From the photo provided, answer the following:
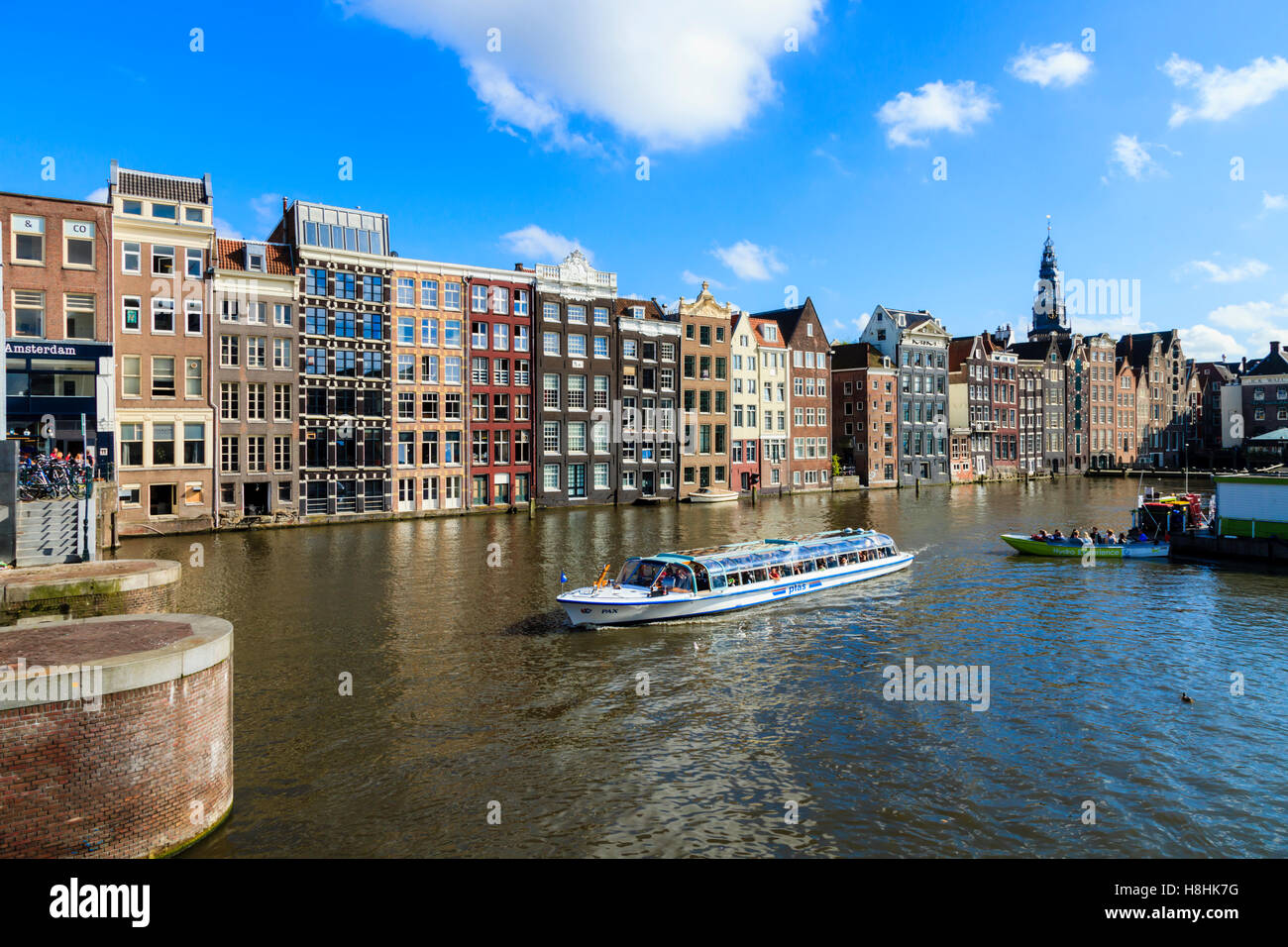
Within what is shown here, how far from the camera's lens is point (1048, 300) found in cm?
18375

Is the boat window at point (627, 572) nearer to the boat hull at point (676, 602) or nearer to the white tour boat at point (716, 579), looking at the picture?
the white tour boat at point (716, 579)

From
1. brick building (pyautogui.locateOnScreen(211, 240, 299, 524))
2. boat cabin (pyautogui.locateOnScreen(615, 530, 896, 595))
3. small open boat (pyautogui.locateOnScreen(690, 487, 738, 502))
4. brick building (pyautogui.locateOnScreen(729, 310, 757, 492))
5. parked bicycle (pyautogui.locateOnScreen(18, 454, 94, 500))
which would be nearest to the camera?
boat cabin (pyautogui.locateOnScreen(615, 530, 896, 595))

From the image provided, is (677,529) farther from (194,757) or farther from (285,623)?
(194,757)

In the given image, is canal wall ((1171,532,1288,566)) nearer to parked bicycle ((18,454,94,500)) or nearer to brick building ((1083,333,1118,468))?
parked bicycle ((18,454,94,500))

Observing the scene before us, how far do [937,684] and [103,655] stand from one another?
69.4ft

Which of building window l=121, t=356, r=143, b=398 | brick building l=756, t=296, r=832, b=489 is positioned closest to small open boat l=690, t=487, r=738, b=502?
brick building l=756, t=296, r=832, b=489

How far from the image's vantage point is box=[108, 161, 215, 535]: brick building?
193 ft

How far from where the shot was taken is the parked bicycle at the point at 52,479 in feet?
117

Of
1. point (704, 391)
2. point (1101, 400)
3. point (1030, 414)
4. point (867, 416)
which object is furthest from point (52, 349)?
point (1101, 400)

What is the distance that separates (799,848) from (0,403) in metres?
32.5

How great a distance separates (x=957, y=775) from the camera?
18.6 meters

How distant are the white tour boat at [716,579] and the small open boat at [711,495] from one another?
45.8 metres
